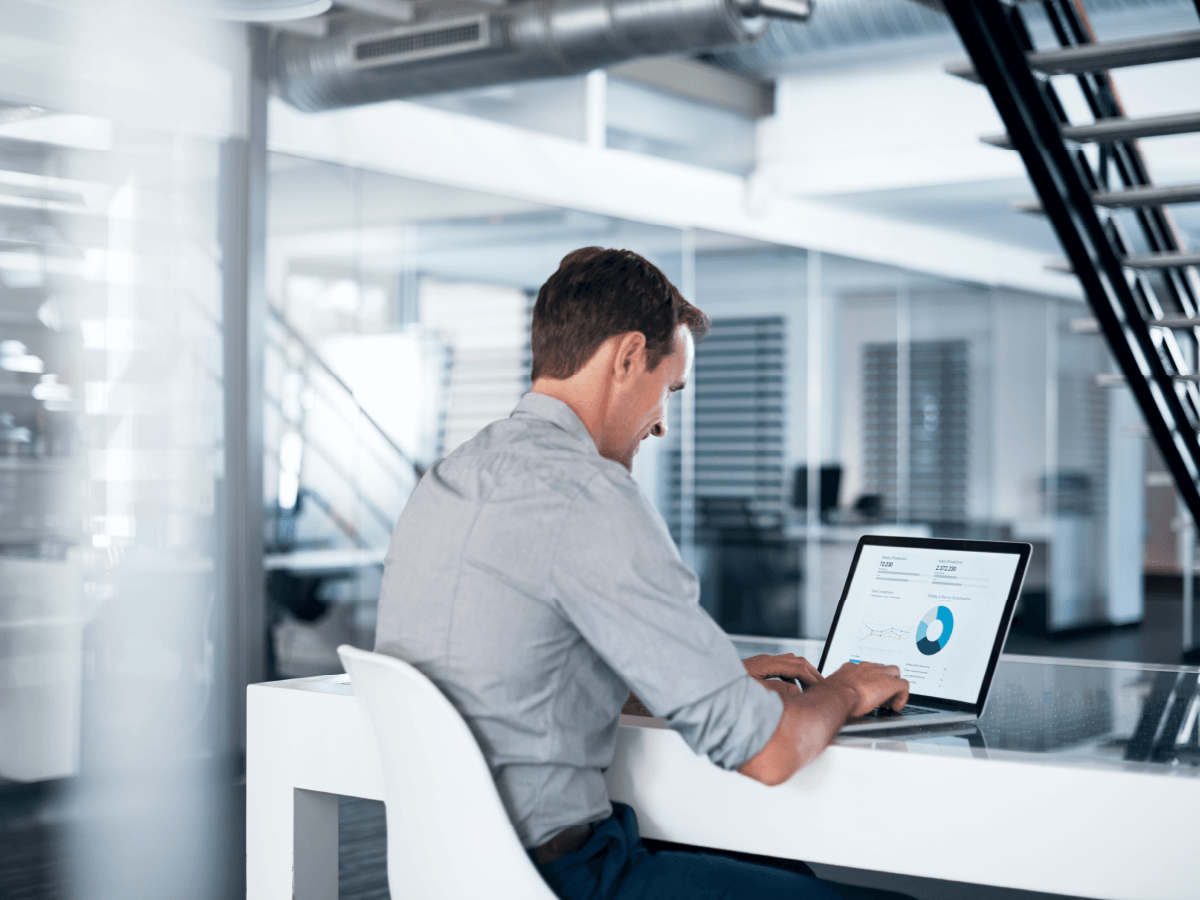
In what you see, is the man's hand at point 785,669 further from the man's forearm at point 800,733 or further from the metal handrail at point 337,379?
the metal handrail at point 337,379

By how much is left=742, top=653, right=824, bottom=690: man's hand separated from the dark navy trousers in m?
0.34

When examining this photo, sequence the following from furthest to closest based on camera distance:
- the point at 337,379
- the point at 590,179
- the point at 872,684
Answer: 1. the point at 590,179
2. the point at 337,379
3. the point at 872,684

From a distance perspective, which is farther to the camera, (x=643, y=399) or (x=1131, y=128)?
(x=1131, y=128)

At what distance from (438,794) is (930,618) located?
75 centimetres

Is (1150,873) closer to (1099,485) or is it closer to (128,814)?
(128,814)

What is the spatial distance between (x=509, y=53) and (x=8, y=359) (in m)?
1.95

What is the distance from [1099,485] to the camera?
9.55 m

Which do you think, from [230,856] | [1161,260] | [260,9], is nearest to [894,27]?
[1161,260]

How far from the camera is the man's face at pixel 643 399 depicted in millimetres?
1776

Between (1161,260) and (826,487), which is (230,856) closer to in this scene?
(1161,260)

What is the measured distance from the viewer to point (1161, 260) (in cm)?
395

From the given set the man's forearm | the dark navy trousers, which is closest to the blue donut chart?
the man's forearm

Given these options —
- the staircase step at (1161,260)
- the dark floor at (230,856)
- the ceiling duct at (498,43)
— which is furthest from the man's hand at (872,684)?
the ceiling duct at (498,43)

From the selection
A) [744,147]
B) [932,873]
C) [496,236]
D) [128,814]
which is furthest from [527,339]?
[932,873]
